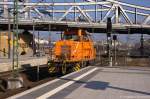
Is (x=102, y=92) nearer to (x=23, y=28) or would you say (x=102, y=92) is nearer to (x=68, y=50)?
(x=68, y=50)

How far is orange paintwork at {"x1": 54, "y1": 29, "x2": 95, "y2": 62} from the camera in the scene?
107 ft

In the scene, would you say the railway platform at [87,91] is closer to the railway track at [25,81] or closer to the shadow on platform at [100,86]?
the shadow on platform at [100,86]

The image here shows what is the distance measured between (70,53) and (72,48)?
46cm

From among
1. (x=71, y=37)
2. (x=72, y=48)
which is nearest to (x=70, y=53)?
(x=72, y=48)

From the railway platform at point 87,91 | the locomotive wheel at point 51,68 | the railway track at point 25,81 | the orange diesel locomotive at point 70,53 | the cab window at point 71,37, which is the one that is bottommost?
the railway track at point 25,81

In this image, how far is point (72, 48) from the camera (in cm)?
3288

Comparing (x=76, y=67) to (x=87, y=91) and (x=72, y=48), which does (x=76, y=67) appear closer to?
(x=72, y=48)

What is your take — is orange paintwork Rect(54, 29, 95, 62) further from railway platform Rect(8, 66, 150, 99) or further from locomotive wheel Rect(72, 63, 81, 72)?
railway platform Rect(8, 66, 150, 99)

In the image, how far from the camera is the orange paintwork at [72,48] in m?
32.8

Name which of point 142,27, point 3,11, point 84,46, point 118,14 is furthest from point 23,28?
point 84,46

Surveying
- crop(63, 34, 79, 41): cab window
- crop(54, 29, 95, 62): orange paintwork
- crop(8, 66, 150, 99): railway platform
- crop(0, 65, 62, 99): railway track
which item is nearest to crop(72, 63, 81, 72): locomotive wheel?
crop(54, 29, 95, 62): orange paintwork

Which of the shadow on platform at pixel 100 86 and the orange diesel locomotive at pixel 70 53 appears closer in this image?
the shadow on platform at pixel 100 86

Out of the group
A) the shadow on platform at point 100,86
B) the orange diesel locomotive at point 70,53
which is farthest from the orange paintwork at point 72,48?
the shadow on platform at point 100,86

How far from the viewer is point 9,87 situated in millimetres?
22172
